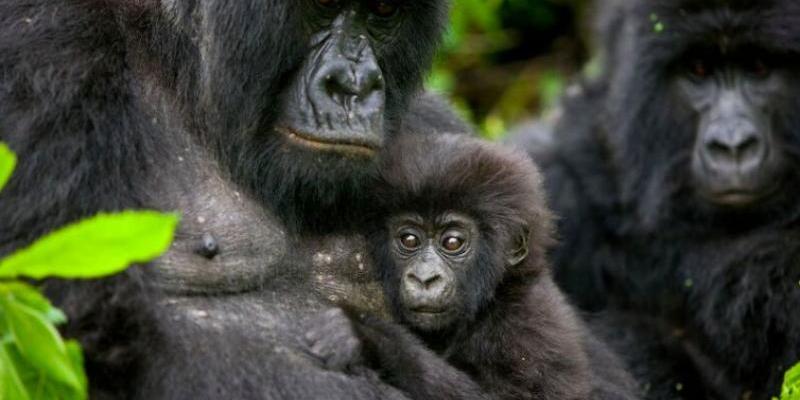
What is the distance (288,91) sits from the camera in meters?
3.58

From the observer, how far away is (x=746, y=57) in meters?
5.44

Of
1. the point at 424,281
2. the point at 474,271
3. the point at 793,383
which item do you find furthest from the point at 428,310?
the point at 793,383

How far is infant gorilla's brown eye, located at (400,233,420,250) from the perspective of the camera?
3938 millimetres

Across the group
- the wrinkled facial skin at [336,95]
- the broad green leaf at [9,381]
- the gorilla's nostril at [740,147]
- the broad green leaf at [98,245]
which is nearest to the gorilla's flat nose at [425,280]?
the wrinkled facial skin at [336,95]

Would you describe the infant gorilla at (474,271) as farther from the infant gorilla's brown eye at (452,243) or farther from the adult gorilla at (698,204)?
the adult gorilla at (698,204)

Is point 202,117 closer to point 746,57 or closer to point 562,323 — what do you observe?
point 562,323

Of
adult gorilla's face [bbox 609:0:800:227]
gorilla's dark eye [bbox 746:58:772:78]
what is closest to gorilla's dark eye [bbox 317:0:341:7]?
adult gorilla's face [bbox 609:0:800:227]

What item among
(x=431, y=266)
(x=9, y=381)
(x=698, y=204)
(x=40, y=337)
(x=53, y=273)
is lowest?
(x=698, y=204)

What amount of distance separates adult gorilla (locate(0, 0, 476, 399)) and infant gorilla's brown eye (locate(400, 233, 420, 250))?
0.55ft

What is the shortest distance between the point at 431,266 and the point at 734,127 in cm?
198

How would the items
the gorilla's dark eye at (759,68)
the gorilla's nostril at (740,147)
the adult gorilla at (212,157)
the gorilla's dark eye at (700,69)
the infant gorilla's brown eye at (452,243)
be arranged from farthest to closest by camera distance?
1. the gorilla's dark eye at (700,69)
2. the gorilla's dark eye at (759,68)
3. the gorilla's nostril at (740,147)
4. the infant gorilla's brown eye at (452,243)
5. the adult gorilla at (212,157)

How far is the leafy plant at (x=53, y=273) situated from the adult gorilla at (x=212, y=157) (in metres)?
0.71

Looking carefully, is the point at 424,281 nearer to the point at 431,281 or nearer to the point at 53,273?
the point at 431,281

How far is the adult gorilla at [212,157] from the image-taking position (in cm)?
314
